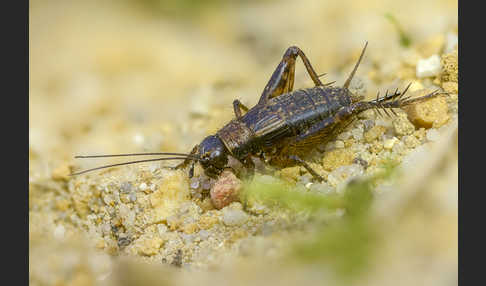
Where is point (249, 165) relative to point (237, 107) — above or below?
below

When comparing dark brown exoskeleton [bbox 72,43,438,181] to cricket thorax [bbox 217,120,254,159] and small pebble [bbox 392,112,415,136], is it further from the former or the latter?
small pebble [bbox 392,112,415,136]

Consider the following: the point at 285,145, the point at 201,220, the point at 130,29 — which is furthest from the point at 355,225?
the point at 130,29

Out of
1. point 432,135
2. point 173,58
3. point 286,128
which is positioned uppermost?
point 173,58

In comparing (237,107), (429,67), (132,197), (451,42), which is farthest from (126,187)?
(451,42)

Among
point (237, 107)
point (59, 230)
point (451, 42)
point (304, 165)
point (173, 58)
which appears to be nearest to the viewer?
point (304, 165)

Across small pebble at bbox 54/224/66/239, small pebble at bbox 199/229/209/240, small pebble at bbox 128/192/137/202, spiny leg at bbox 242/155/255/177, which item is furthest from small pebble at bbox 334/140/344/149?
small pebble at bbox 54/224/66/239

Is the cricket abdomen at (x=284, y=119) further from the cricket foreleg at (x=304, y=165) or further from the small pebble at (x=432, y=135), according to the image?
the small pebble at (x=432, y=135)

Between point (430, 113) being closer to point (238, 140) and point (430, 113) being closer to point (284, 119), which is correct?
point (284, 119)

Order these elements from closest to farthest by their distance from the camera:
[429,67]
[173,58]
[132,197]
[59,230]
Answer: [132,197] < [429,67] < [59,230] < [173,58]
